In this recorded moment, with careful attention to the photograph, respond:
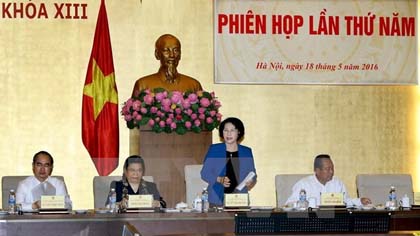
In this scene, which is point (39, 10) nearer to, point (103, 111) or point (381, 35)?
point (103, 111)

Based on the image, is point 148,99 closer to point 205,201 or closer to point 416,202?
point 205,201

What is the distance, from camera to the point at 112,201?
623cm

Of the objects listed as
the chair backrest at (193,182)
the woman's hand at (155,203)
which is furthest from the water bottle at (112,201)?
the chair backrest at (193,182)

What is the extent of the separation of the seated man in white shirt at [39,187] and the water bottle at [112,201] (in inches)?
11.1

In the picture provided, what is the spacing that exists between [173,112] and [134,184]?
47.0 inches

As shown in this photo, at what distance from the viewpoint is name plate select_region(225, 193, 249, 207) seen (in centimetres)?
616

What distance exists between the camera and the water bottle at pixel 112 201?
6045 mm

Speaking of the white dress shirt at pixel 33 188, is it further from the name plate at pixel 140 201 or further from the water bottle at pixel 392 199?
the water bottle at pixel 392 199

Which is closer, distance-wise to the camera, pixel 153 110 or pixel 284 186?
pixel 284 186

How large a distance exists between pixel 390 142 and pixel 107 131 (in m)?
2.95

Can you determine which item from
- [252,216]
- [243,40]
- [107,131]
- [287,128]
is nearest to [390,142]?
[287,128]

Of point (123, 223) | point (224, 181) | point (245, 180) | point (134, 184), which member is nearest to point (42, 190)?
point (134, 184)

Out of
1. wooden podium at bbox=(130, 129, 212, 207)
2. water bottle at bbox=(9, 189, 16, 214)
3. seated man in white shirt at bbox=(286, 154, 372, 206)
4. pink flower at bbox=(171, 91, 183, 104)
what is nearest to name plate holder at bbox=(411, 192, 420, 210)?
seated man in white shirt at bbox=(286, 154, 372, 206)

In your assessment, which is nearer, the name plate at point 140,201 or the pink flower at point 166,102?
the name plate at point 140,201
